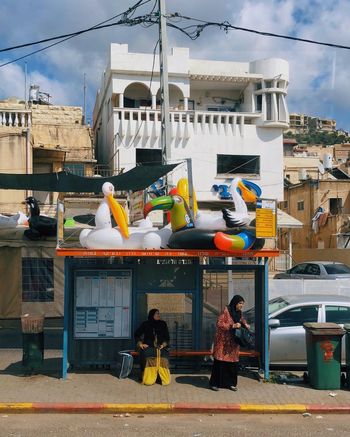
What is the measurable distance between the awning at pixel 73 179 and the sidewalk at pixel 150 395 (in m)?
3.47

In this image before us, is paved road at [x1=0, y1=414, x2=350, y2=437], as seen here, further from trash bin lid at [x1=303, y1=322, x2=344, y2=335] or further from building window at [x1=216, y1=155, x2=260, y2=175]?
building window at [x1=216, y1=155, x2=260, y2=175]

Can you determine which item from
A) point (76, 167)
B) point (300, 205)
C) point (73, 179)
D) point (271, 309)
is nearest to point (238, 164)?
point (76, 167)

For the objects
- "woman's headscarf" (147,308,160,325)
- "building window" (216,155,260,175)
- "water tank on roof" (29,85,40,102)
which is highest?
"water tank on roof" (29,85,40,102)

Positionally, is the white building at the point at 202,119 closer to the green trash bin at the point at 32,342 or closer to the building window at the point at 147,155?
the building window at the point at 147,155

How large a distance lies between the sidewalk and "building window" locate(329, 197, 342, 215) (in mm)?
27964

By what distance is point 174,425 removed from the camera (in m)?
7.35

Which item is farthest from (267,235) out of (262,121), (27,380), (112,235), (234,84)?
(234,84)

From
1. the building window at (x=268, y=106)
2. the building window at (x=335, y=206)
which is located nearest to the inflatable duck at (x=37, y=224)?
the building window at (x=268, y=106)

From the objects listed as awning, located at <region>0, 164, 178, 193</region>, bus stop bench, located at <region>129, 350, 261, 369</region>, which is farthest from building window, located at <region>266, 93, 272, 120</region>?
bus stop bench, located at <region>129, 350, 261, 369</region>

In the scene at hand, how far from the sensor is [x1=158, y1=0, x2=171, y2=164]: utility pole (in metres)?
14.9

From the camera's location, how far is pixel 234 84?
31.0 meters

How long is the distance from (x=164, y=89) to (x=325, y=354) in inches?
359

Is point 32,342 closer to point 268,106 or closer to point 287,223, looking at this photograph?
point 287,223

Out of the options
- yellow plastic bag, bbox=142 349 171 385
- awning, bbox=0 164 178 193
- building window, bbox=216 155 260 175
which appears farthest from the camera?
building window, bbox=216 155 260 175
